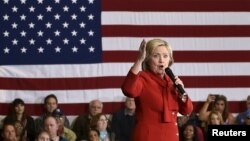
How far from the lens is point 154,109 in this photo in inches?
151

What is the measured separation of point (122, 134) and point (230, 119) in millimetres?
1392

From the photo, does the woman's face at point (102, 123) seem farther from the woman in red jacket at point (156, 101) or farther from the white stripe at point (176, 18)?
the woman in red jacket at point (156, 101)

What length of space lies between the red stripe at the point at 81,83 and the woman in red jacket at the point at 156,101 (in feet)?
15.8

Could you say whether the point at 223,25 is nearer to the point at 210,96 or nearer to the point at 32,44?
the point at 210,96

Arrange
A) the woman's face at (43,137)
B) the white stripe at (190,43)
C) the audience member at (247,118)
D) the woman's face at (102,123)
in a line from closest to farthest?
the woman's face at (43,137), the woman's face at (102,123), the audience member at (247,118), the white stripe at (190,43)

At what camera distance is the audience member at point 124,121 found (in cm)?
834

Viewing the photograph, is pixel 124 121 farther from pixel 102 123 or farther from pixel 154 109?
pixel 154 109

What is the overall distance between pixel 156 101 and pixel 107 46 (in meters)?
4.97

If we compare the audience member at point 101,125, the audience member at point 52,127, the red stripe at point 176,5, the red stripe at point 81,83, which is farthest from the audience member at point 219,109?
the audience member at point 52,127

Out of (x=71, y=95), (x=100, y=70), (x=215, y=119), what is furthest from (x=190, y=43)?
(x=71, y=95)

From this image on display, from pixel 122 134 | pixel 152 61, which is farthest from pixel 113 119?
pixel 152 61

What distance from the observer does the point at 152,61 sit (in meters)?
3.83

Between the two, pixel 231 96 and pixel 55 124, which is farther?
pixel 231 96

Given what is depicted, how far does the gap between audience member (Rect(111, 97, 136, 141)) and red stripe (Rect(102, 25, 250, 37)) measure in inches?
35.1
